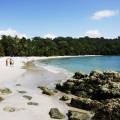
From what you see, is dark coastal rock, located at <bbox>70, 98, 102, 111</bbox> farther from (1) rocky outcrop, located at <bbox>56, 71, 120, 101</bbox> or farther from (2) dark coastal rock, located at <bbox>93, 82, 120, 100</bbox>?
(1) rocky outcrop, located at <bbox>56, 71, 120, 101</bbox>

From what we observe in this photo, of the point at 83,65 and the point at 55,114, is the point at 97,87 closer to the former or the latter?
the point at 55,114

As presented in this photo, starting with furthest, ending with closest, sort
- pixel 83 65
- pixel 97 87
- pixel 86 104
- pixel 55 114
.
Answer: pixel 83 65 < pixel 97 87 < pixel 86 104 < pixel 55 114

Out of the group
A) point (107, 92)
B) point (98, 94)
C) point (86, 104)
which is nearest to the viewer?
point (86, 104)

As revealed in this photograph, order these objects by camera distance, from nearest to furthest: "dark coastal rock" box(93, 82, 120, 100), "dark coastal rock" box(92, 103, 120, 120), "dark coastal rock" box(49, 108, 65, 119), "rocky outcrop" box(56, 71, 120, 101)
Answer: "dark coastal rock" box(92, 103, 120, 120)
"dark coastal rock" box(49, 108, 65, 119)
"dark coastal rock" box(93, 82, 120, 100)
"rocky outcrop" box(56, 71, 120, 101)

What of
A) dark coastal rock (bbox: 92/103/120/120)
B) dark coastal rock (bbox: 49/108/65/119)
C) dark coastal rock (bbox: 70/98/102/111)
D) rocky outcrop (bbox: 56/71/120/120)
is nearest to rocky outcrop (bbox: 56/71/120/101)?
rocky outcrop (bbox: 56/71/120/120)

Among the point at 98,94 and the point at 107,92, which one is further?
the point at 98,94

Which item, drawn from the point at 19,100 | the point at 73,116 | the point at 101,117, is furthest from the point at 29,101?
the point at 101,117

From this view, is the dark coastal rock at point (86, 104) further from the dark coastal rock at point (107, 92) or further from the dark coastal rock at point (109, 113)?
the dark coastal rock at point (109, 113)

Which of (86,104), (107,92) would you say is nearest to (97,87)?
→ (107,92)

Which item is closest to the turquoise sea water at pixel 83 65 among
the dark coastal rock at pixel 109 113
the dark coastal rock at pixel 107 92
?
the dark coastal rock at pixel 107 92

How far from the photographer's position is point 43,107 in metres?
18.6

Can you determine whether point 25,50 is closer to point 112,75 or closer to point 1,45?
point 1,45

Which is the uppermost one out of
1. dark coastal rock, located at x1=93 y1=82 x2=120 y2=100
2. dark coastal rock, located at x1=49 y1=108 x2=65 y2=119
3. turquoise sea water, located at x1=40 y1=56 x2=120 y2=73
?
dark coastal rock, located at x1=93 y1=82 x2=120 y2=100

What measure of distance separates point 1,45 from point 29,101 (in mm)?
116689
